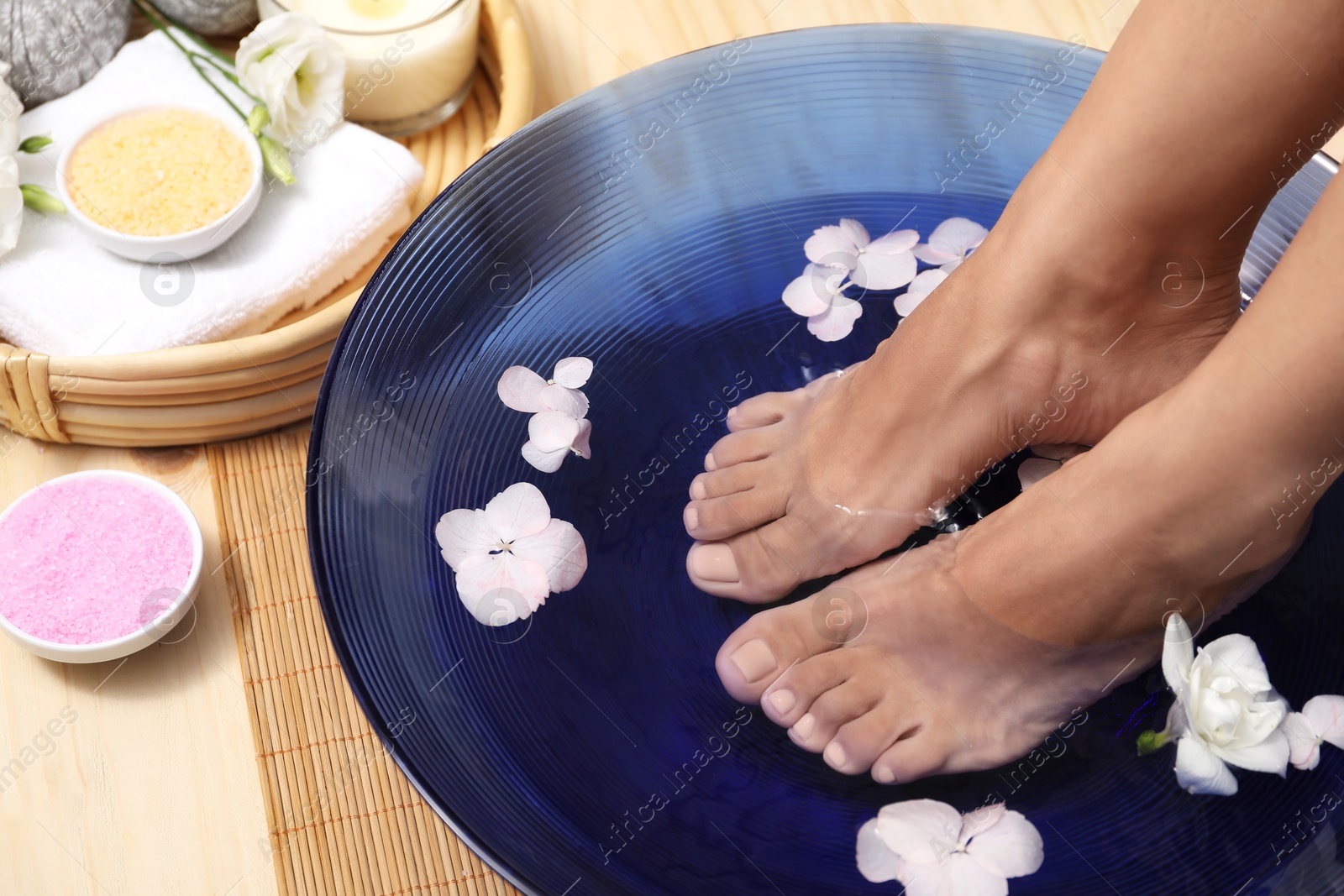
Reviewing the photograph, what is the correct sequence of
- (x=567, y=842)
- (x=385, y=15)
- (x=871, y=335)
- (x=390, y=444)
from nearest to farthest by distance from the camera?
1. (x=567, y=842)
2. (x=390, y=444)
3. (x=871, y=335)
4. (x=385, y=15)

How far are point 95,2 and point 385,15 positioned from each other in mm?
220

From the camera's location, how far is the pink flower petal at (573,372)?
2.51ft

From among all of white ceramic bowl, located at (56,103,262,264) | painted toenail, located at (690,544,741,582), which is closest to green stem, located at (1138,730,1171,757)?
painted toenail, located at (690,544,741,582)

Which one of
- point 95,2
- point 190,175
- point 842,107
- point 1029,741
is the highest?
point 95,2

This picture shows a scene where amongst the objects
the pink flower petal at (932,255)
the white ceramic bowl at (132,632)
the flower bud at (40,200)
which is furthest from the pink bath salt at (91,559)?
the pink flower petal at (932,255)

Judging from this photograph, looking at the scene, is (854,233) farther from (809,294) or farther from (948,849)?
(948,849)

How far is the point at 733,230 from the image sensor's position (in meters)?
0.84

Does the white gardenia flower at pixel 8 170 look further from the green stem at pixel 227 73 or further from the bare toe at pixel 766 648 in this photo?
the bare toe at pixel 766 648

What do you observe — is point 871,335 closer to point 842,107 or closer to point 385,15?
point 842,107

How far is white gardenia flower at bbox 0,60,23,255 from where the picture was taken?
2.62 feet

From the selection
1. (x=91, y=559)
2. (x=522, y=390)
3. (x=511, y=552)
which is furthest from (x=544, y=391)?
(x=91, y=559)

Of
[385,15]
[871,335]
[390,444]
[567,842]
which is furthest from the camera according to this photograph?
[385,15]

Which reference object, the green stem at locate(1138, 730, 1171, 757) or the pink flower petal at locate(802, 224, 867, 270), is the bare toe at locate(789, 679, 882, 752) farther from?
the pink flower petal at locate(802, 224, 867, 270)

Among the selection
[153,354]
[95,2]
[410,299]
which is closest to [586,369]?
[410,299]
